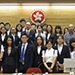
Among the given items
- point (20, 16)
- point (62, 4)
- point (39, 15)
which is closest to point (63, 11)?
point (62, 4)

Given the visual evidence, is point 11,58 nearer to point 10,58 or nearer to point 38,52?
point 10,58

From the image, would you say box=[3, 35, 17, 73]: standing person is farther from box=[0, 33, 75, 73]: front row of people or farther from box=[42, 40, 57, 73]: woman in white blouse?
box=[42, 40, 57, 73]: woman in white blouse

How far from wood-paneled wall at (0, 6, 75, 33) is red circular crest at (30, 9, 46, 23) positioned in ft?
0.61

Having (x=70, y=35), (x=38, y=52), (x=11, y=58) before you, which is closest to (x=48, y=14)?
(x=70, y=35)

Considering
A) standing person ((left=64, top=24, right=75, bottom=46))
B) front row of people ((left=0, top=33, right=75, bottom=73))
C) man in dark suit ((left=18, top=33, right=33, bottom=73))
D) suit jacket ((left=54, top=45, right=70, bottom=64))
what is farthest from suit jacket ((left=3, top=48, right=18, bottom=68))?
standing person ((left=64, top=24, right=75, bottom=46))

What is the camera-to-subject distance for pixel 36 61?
4742mm

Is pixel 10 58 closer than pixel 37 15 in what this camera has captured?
Yes

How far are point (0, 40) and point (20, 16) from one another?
3.43 meters

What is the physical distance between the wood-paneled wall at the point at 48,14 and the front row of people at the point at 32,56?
158 inches

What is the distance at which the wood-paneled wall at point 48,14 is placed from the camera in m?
8.66

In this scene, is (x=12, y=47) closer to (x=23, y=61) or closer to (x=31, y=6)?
(x=23, y=61)

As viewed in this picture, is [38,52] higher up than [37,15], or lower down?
lower down

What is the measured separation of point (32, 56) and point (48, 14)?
4.43 metres

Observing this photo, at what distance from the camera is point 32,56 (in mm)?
4672
